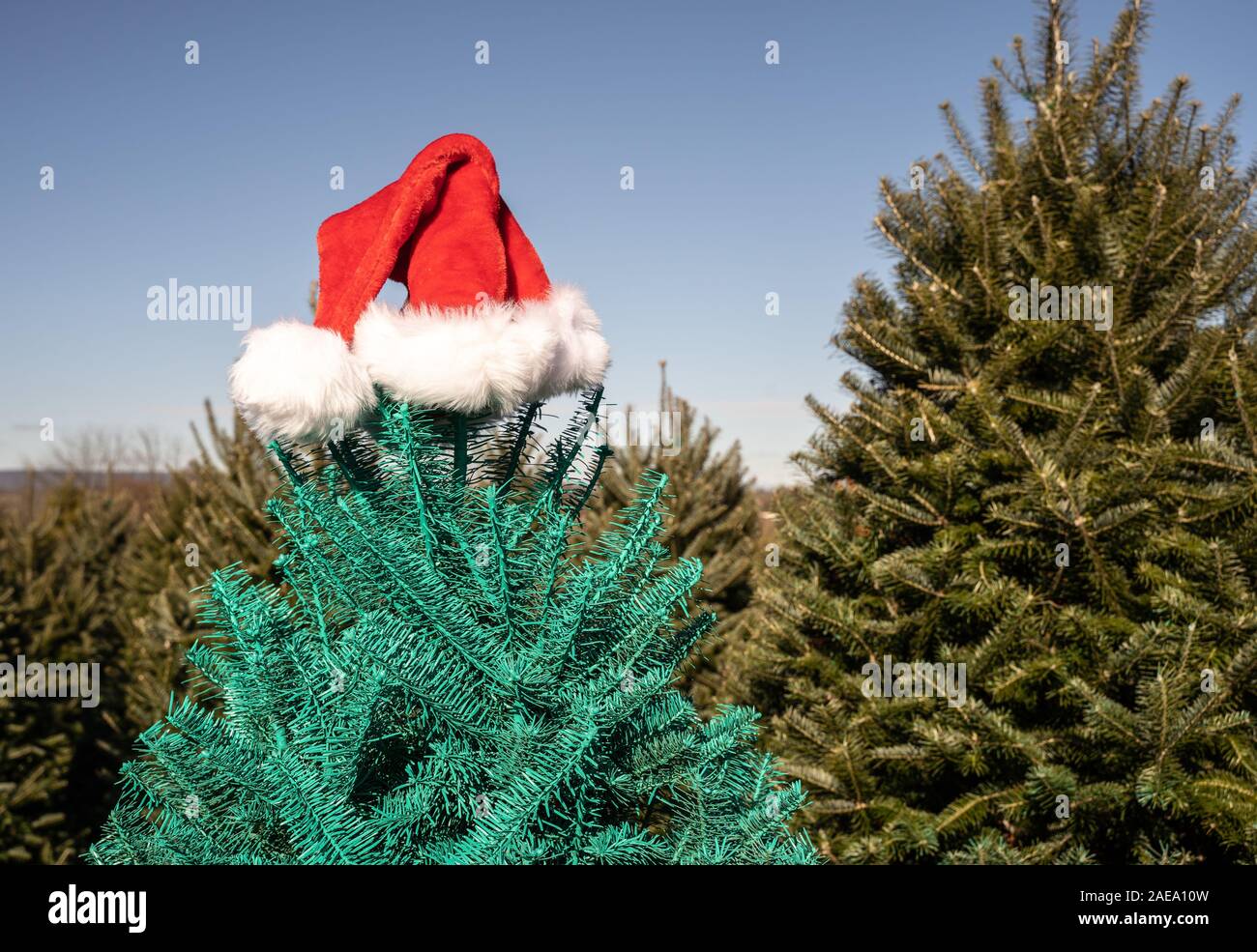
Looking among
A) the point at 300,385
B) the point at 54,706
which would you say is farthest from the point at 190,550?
the point at 300,385

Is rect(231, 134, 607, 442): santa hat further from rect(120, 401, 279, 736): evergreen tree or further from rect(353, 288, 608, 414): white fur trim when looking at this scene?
rect(120, 401, 279, 736): evergreen tree

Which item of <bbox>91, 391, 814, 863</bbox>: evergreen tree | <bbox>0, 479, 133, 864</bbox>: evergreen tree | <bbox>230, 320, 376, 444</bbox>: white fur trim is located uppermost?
<bbox>230, 320, 376, 444</bbox>: white fur trim

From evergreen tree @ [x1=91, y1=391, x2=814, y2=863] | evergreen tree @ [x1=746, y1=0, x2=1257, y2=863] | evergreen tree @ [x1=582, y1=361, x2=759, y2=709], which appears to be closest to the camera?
evergreen tree @ [x1=91, y1=391, x2=814, y2=863]

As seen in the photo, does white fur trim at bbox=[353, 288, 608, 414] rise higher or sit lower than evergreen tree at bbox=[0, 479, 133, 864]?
higher

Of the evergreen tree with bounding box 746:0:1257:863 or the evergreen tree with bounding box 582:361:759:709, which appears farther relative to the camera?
the evergreen tree with bounding box 582:361:759:709

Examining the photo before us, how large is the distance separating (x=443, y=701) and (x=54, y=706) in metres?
8.21

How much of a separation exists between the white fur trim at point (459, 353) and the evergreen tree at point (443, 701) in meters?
0.10

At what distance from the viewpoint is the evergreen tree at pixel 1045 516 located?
8.87 feet

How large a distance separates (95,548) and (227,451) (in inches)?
172

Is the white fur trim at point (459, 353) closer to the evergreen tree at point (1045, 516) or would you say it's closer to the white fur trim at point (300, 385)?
the white fur trim at point (300, 385)

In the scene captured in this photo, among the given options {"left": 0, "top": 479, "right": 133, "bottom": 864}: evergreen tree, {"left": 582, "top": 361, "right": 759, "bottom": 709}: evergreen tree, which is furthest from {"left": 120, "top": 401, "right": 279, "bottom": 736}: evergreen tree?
{"left": 582, "top": 361, "right": 759, "bottom": 709}: evergreen tree

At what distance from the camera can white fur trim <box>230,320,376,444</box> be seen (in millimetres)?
1564

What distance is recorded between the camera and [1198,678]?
2.64m
